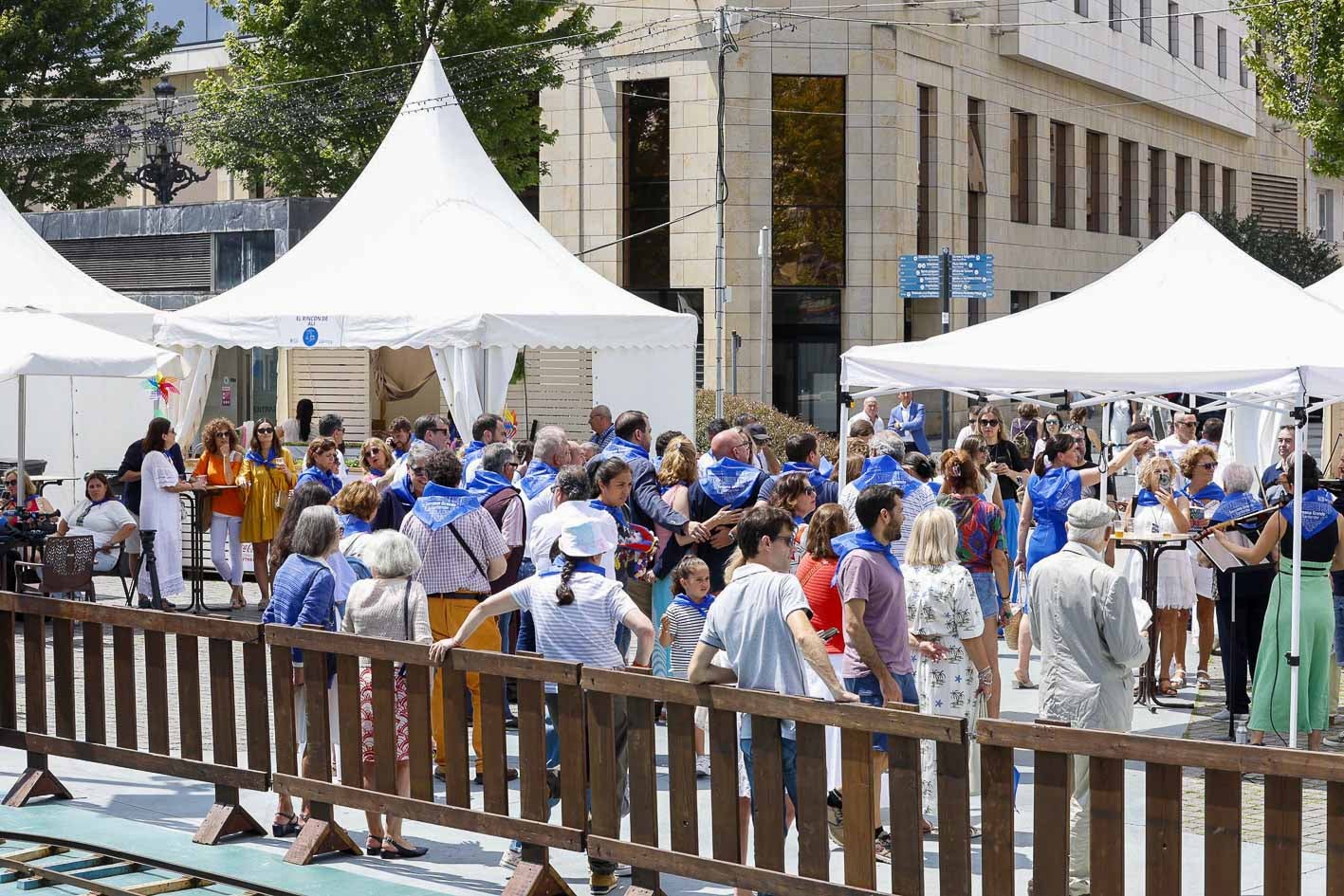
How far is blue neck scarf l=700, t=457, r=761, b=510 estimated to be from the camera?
34.6ft

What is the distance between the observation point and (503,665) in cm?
691

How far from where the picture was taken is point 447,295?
1639 cm

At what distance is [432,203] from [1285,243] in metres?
36.0

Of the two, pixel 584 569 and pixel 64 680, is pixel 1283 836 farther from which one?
pixel 64 680

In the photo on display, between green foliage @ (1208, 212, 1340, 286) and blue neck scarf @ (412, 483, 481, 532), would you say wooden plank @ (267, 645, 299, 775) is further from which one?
green foliage @ (1208, 212, 1340, 286)

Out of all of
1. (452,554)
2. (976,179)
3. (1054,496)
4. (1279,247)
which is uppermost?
(976,179)

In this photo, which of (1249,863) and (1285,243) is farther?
(1285,243)

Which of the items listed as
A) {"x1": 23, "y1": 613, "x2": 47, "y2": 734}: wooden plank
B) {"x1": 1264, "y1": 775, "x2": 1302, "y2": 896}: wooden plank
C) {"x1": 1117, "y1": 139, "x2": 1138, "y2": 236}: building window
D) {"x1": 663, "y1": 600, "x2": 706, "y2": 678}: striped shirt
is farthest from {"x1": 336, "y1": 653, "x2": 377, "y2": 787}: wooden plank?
{"x1": 1117, "y1": 139, "x2": 1138, "y2": 236}: building window

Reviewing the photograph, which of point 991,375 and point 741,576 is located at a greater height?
point 991,375

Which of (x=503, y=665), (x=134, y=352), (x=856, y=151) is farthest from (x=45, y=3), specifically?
(x=503, y=665)

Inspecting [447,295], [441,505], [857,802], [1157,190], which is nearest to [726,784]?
[857,802]

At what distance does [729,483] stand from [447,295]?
6560mm

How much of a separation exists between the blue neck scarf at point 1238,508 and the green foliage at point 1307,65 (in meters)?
18.3

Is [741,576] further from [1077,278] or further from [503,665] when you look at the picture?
[1077,278]
